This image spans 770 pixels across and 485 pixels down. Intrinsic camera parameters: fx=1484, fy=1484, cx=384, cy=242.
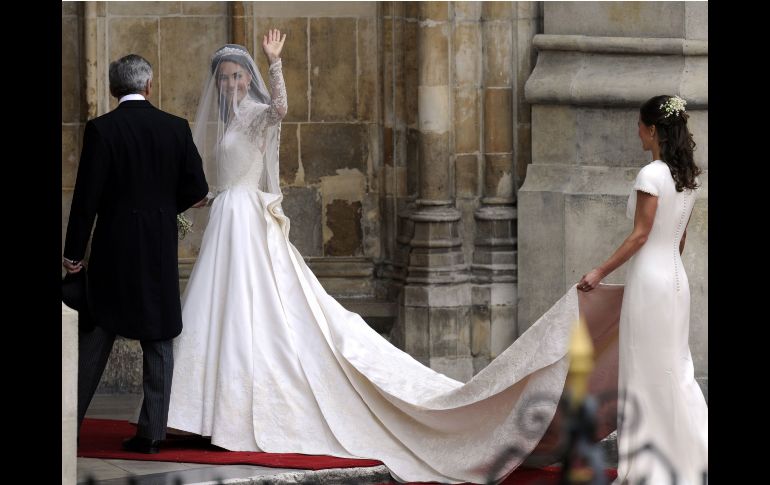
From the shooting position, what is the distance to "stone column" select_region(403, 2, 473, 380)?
900cm

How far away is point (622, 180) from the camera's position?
8.80 meters

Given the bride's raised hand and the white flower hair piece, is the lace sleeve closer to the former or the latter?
the bride's raised hand

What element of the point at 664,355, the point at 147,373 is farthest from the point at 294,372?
the point at 664,355

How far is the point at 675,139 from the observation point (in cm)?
599

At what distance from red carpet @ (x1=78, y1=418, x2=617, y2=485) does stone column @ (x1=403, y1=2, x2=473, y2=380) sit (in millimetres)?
2246

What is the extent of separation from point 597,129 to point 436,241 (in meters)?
1.18

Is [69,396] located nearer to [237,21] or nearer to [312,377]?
[312,377]

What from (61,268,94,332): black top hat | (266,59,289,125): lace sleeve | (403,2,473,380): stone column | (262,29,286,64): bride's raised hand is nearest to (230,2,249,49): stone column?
(403,2,473,380): stone column

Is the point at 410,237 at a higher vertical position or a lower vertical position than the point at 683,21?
lower

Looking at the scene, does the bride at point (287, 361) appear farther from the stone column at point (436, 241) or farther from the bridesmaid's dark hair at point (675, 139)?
the stone column at point (436, 241)
